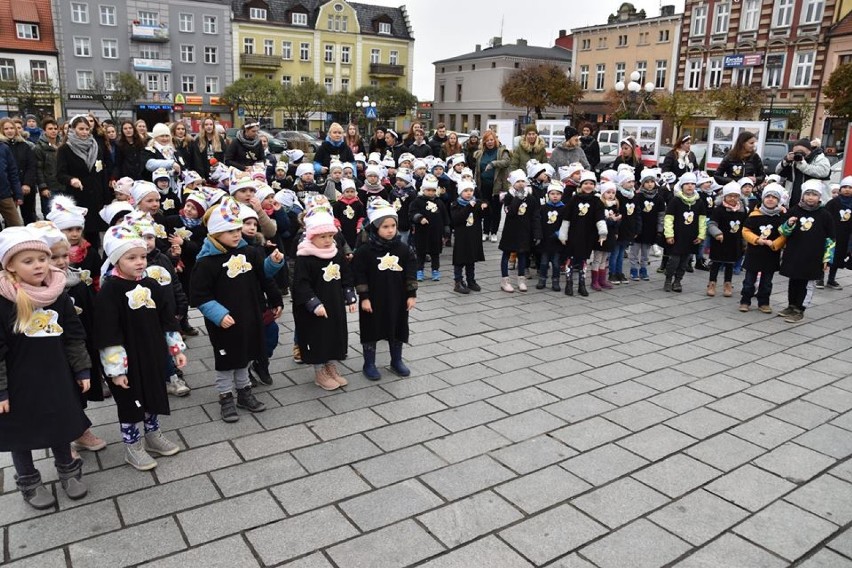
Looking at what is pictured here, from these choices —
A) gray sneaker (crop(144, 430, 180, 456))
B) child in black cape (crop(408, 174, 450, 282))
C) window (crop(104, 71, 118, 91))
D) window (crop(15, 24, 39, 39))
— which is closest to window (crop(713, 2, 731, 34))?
child in black cape (crop(408, 174, 450, 282))

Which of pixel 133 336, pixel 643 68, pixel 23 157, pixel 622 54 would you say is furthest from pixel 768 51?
pixel 133 336

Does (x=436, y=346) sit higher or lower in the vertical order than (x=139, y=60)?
lower

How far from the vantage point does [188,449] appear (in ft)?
14.5

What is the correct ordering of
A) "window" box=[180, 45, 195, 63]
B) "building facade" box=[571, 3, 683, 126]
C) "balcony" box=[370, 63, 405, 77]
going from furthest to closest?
1. "balcony" box=[370, 63, 405, 77]
2. "window" box=[180, 45, 195, 63]
3. "building facade" box=[571, 3, 683, 126]

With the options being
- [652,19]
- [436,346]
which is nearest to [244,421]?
[436,346]

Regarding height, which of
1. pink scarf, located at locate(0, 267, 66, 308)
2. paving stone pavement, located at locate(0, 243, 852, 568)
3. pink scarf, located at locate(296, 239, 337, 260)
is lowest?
paving stone pavement, located at locate(0, 243, 852, 568)

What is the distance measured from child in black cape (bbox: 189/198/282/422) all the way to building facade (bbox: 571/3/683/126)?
47.7 meters

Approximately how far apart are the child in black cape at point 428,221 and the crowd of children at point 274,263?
0.10 ft

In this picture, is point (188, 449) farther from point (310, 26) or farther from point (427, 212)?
point (310, 26)

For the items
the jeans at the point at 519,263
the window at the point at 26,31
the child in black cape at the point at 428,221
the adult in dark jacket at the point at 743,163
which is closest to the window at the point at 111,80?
the window at the point at 26,31

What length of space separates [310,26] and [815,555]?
63372 millimetres

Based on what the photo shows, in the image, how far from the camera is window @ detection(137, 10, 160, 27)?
170ft

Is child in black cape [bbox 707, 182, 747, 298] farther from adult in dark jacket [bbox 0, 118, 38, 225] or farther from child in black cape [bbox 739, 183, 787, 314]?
adult in dark jacket [bbox 0, 118, 38, 225]

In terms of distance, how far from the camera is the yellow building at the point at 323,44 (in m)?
56.7
